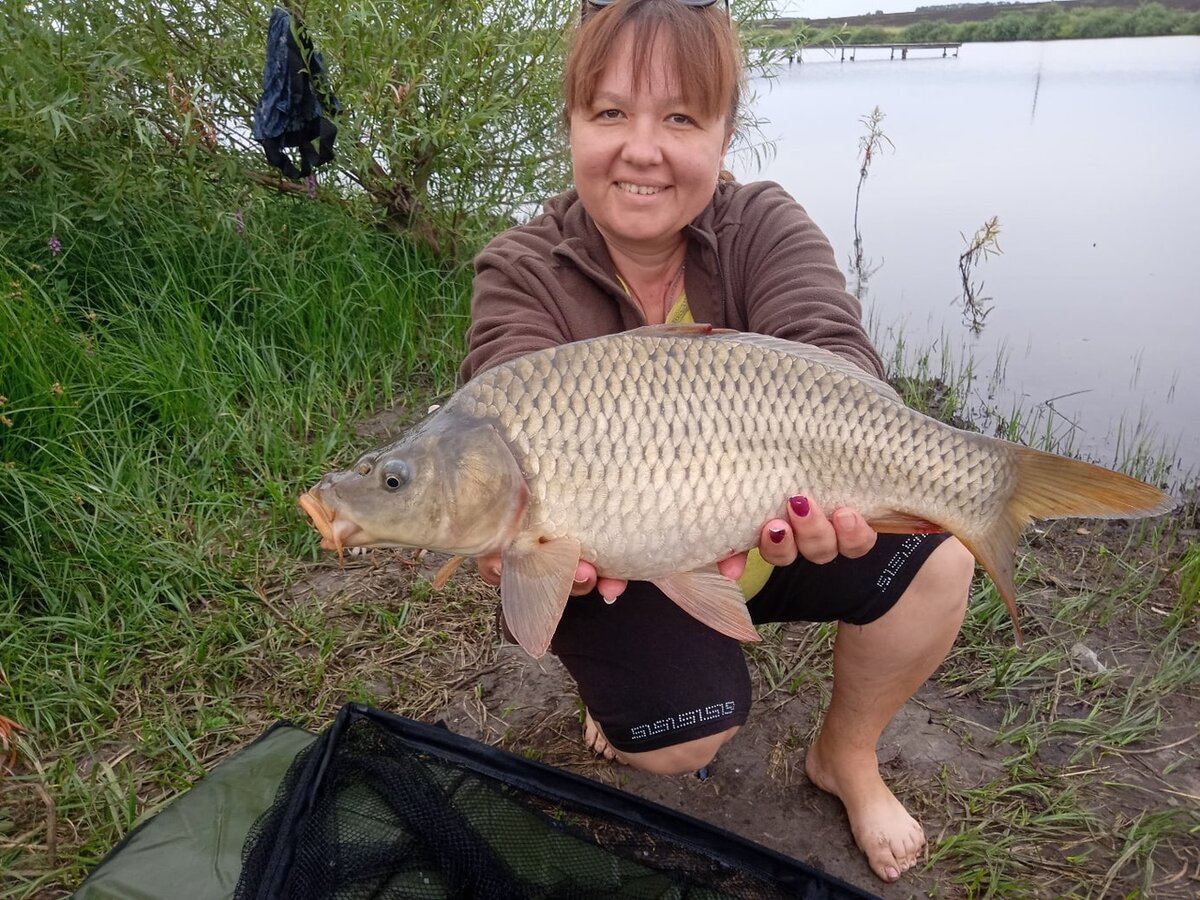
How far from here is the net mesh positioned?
120 centimetres

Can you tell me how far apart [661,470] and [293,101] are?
205cm

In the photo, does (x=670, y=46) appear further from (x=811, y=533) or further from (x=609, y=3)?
(x=811, y=533)

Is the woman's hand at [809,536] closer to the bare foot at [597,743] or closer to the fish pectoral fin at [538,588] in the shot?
the fish pectoral fin at [538,588]

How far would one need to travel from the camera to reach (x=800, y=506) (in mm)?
1186

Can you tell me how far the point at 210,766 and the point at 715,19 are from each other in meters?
1.50

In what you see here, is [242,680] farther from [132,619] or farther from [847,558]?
[847,558]

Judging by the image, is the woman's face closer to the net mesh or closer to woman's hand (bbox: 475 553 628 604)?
woman's hand (bbox: 475 553 628 604)

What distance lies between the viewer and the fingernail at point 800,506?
118 cm

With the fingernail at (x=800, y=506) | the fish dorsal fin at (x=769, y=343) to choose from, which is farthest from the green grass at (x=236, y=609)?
the fish dorsal fin at (x=769, y=343)

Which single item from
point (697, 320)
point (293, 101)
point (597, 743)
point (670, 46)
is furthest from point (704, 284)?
point (293, 101)

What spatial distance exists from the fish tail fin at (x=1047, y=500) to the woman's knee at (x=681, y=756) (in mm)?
453

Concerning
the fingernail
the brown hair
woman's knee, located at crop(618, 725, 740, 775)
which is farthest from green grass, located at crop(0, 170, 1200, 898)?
the brown hair

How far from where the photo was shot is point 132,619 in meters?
1.85

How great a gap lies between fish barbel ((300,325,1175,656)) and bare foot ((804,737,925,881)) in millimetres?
443
